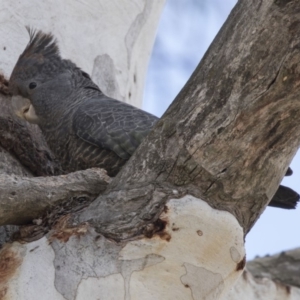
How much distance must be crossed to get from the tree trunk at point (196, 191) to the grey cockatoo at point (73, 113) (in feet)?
2.13

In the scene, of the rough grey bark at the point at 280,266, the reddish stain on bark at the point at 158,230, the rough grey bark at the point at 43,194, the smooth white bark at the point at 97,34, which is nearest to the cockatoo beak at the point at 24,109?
the smooth white bark at the point at 97,34

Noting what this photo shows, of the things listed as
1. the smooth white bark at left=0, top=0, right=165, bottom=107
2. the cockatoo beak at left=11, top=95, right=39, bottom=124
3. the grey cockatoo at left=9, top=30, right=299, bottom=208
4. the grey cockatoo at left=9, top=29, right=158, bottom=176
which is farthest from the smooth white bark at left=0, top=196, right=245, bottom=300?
the smooth white bark at left=0, top=0, right=165, bottom=107

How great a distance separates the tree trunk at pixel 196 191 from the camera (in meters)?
1.90

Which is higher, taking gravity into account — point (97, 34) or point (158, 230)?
point (97, 34)

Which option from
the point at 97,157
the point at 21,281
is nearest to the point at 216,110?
the point at 21,281

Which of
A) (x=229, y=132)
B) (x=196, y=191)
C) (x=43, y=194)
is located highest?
(x=229, y=132)

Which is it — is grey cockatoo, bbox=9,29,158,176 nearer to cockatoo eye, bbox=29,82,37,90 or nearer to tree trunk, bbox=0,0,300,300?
cockatoo eye, bbox=29,82,37,90

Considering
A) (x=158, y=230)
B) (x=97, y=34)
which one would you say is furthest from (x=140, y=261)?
(x=97, y=34)

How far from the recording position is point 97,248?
191cm

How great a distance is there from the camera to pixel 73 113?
3098mm

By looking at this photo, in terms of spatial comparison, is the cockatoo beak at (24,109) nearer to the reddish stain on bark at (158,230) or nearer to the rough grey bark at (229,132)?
the rough grey bark at (229,132)

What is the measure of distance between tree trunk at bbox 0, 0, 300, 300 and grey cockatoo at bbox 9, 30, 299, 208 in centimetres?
65

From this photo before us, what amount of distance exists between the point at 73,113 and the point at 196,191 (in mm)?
1219

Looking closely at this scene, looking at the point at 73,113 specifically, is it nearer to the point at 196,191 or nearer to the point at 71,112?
the point at 71,112
